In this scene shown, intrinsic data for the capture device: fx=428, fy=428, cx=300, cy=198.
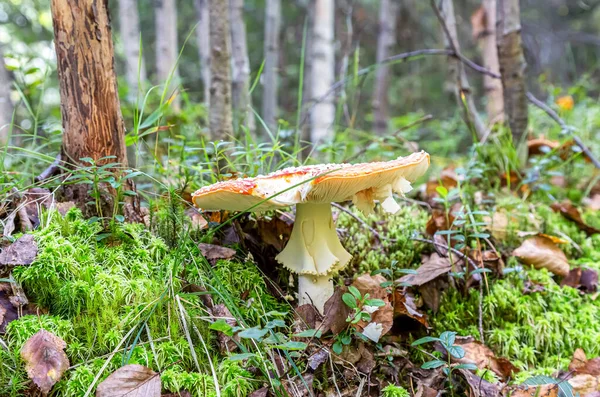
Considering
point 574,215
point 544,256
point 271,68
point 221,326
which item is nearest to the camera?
point 221,326

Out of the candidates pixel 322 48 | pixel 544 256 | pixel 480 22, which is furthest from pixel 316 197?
pixel 322 48

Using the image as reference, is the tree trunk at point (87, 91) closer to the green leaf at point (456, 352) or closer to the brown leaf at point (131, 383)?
the brown leaf at point (131, 383)

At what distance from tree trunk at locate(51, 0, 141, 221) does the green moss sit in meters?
1.03

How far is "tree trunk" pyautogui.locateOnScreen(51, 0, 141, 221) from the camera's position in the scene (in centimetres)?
169

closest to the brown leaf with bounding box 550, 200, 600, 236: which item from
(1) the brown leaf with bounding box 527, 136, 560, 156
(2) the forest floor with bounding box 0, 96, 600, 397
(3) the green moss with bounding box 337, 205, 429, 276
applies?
(2) the forest floor with bounding box 0, 96, 600, 397

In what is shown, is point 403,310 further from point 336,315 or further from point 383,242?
point 383,242

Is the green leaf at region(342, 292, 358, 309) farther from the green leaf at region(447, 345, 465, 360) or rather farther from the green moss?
the green moss

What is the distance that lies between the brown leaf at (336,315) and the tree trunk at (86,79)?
1.04 meters

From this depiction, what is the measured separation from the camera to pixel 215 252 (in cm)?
172

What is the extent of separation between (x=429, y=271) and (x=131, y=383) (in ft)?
4.16

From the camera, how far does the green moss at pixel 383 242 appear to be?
6.77 ft

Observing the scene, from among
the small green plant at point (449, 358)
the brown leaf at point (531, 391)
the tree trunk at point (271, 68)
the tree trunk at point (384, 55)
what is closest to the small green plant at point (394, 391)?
the small green plant at point (449, 358)

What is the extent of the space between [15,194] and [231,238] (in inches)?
34.3

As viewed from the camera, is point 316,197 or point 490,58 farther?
point 490,58
